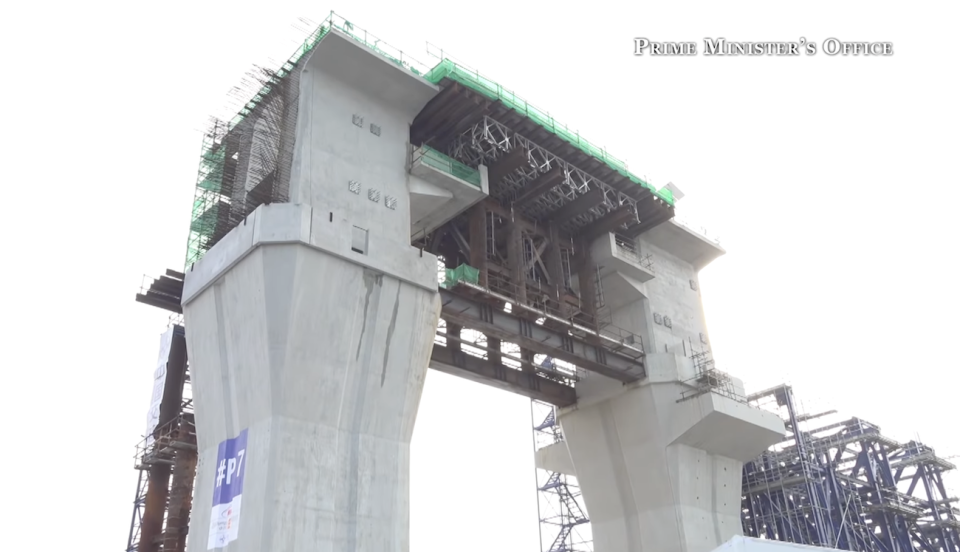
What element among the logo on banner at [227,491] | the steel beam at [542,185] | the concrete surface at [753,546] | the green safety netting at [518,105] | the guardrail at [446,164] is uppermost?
the green safety netting at [518,105]

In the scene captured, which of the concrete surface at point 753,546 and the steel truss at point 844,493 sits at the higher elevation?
the steel truss at point 844,493

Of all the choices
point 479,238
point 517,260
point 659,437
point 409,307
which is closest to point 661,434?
point 659,437

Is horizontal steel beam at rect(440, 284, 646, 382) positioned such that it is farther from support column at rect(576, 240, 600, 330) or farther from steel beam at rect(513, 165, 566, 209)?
steel beam at rect(513, 165, 566, 209)

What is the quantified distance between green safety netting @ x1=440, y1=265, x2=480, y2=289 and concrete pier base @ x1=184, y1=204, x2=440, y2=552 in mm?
3243

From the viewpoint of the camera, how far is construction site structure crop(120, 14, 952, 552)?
2550 centimetres

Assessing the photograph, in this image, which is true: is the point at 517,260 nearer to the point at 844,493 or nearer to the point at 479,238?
the point at 479,238

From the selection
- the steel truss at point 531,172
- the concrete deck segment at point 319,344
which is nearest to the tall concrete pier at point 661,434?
the steel truss at point 531,172

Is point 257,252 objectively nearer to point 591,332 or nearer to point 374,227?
point 374,227

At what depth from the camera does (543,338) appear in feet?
118

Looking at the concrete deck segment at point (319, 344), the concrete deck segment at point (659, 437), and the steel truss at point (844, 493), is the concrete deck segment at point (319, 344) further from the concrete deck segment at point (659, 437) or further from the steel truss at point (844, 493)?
the steel truss at point (844, 493)

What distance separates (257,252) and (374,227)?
4469mm

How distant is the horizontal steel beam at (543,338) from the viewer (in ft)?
109

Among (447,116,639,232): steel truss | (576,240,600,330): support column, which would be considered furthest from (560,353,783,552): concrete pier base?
(447,116,639,232): steel truss

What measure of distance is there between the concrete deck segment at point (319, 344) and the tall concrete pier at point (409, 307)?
74mm
